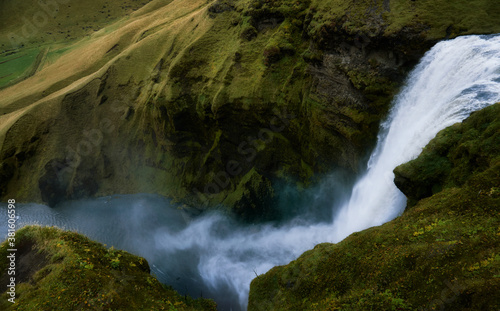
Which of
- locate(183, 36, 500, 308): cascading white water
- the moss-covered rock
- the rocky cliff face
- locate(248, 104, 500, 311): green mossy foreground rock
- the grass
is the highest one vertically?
the grass

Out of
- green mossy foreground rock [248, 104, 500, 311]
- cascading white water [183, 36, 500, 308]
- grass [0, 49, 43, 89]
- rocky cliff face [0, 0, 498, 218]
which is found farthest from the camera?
grass [0, 49, 43, 89]

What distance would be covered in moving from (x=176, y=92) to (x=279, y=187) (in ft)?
55.7

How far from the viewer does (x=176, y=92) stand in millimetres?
38469

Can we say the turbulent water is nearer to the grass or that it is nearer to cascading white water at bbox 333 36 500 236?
cascading white water at bbox 333 36 500 236

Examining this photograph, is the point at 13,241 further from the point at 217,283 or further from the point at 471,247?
the point at 471,247

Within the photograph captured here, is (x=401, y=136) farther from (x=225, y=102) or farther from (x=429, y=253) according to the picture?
(x=225, y=102)

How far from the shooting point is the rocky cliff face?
24.0 m

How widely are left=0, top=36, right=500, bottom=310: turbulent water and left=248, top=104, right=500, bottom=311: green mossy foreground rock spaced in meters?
3.00

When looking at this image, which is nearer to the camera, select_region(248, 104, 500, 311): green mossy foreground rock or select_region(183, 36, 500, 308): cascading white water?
select_region(248, 104, 500, 311): green mossy foreground rock

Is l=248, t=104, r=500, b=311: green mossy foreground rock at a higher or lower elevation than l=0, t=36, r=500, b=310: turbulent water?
lower

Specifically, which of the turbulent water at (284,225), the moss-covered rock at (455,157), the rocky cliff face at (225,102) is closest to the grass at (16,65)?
the rocky cliff face at (225,102)

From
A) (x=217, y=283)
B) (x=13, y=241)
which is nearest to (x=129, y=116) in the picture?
(x=217, y=283)

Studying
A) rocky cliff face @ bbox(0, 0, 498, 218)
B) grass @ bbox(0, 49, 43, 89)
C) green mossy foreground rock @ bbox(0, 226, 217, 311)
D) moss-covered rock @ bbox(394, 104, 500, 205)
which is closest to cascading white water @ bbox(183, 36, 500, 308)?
moss-covered rock @ bbox(394, 104, 500, 205)

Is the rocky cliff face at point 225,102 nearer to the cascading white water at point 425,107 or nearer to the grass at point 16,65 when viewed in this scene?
the cascading white water at point 425,107
